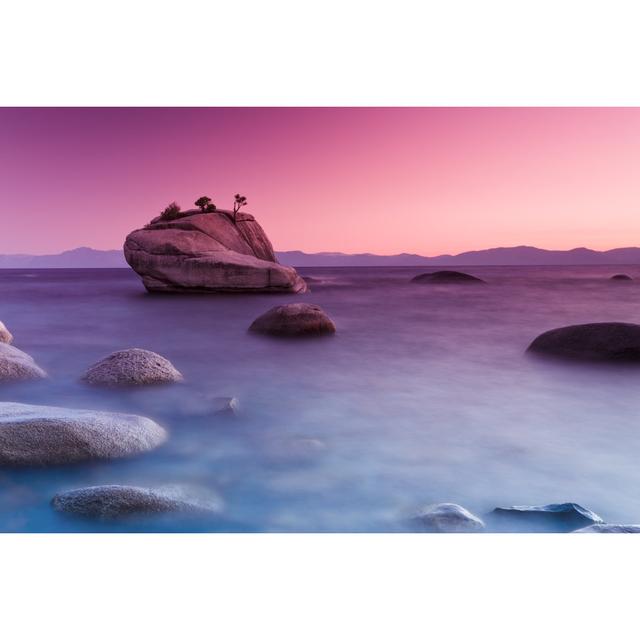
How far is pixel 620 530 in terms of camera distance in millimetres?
2844

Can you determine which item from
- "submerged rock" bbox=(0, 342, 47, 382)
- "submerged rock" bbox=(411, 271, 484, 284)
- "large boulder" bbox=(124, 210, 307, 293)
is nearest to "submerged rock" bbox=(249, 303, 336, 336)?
"submerged rock" bbox=(0, 342, 47, 382)

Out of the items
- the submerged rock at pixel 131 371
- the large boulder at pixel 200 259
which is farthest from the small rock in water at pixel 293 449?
the large boulder at pixel 200 259

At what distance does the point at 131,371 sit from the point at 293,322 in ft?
10.5

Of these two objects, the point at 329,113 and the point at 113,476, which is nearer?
the point at 113,476

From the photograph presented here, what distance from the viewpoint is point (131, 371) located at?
207 inches

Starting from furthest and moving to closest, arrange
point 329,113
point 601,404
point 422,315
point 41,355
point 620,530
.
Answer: point 422,315 → point 329,113 → point 41,355 → point 601,404 → point 620,530

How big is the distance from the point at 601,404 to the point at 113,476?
13.5 feet

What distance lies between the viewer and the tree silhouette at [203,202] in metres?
18.6

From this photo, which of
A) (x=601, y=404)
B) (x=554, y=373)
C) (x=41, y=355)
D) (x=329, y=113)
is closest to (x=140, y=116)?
(x=329, y=113)

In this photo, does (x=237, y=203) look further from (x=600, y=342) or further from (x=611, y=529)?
(x=611, y=529)

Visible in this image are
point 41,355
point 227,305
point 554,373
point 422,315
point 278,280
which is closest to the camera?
point 554,373

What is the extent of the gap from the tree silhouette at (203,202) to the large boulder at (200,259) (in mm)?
216

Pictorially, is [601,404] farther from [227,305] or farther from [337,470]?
[227,305]

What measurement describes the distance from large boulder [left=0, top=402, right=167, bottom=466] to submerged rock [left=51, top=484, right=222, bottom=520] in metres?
0.40
